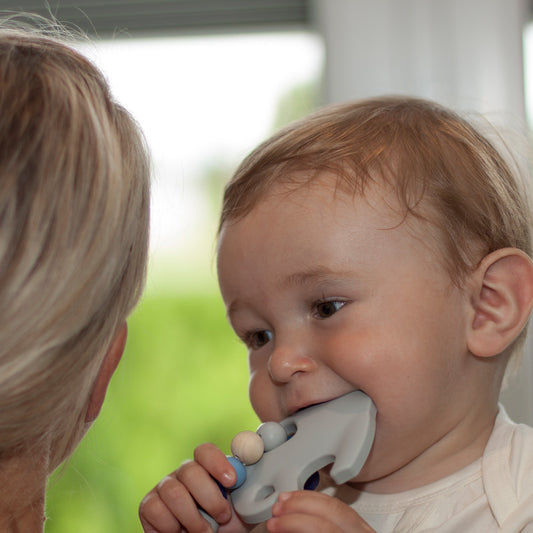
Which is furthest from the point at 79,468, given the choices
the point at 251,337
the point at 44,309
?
the point at 44,309

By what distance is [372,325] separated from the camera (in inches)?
37.2

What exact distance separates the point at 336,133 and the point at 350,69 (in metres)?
0.63

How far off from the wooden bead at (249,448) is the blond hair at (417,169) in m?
0.30

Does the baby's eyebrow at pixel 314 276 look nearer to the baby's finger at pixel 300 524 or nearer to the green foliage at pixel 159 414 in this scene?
the baby's finger at pixel 300 524

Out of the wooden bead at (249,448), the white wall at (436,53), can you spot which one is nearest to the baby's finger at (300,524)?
the wooden bead at (249,448)

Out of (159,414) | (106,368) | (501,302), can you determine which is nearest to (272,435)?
(106,368)

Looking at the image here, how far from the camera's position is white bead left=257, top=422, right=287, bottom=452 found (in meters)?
0.95

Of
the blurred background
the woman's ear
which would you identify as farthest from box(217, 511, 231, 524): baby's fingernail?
the blurred background

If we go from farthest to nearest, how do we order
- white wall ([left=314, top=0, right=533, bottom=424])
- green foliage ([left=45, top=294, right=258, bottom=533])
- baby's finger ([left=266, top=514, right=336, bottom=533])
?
green foliage ([left=45, top=294, right=258, bottom=533]), white wall ([left=314, top=0, right=533, bottom=424]), baby's finger ([left=266, top=514, right=336, bottom=533])

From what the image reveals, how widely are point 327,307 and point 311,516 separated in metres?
0.26

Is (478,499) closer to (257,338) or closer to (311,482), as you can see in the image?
(311,482)

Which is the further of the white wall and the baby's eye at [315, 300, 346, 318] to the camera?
the white wall

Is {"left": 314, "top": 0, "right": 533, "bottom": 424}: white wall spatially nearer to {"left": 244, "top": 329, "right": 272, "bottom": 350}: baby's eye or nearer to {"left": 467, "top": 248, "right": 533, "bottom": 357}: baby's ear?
{"left": 467, "top": 248, "right": 533, "bottom": 357}: baby's ear

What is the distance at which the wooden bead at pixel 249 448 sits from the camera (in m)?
0.94
